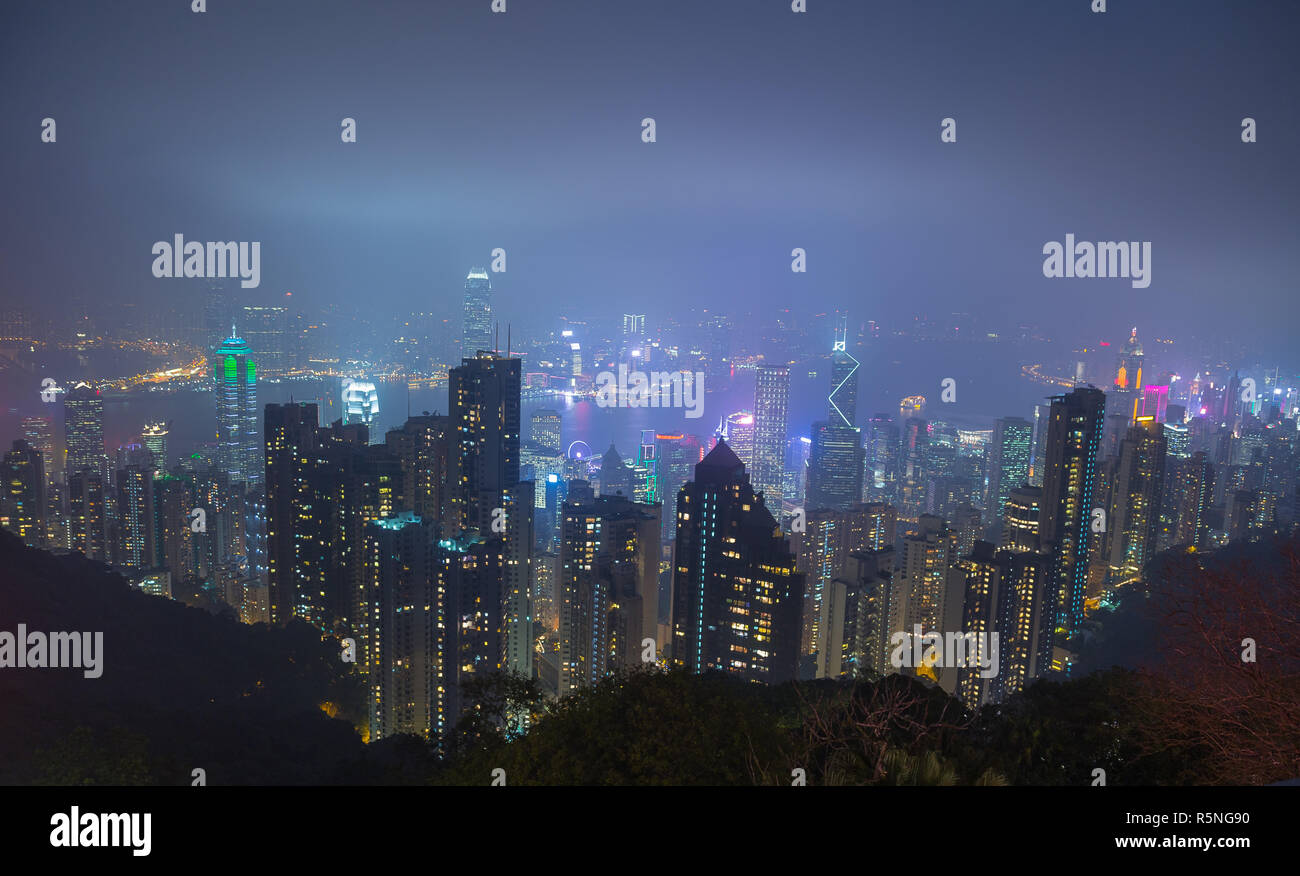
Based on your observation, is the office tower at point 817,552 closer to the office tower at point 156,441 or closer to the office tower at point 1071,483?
the office tower at point 1071,483

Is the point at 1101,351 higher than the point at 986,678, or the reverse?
the point at 1101,351

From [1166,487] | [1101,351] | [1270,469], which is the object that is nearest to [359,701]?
[1101,351]

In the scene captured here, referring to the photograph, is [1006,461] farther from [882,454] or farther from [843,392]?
[843,392]

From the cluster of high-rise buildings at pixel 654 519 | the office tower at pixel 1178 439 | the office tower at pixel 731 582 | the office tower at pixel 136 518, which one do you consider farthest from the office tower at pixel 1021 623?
the office tower at pixel 136 518

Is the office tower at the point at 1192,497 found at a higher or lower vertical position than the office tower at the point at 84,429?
lower

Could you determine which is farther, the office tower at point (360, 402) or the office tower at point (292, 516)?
the office tower at point (360, 402)

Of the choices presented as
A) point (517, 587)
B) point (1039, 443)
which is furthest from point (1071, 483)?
point (517, 587)
